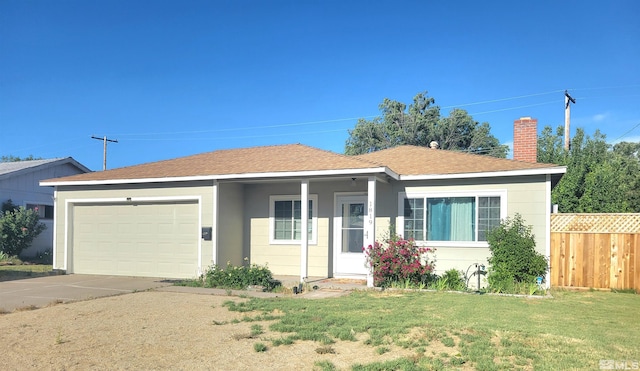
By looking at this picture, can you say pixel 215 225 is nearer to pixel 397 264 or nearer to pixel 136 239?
pixel 136 239

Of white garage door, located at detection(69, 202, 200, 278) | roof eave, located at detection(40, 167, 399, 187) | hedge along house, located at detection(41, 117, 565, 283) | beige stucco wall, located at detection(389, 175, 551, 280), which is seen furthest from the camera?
white garage door, located at detection(69, 202, 200, 278)

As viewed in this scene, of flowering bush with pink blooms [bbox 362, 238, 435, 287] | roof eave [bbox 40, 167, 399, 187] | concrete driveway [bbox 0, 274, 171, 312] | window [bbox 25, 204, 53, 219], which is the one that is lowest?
concrete driveway [bbox 0, 274, 171, 312]

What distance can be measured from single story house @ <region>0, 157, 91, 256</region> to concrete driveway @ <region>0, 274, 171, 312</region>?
827 centimetres

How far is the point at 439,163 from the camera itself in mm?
12703

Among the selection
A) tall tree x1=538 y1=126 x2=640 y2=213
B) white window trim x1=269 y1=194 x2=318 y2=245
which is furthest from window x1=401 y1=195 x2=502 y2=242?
tall tree x1=538 y1=126 x2=640 y2=213

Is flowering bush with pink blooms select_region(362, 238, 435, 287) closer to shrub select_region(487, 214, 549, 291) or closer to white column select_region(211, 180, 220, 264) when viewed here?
shrub select_region(487, 214, 549, 291)

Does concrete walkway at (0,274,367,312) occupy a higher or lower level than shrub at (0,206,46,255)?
lower

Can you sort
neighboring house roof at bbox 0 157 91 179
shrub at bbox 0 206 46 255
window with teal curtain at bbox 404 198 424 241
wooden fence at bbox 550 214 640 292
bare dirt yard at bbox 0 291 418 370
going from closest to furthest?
bare dirt yard at bbox 0 291 418 370 < wooden fence at bbox 550 214 640 292 < window with teal curtain at bbox 404 198 424 241 < shrub at bbox 0 206 46 255 < neighboring house roof at bbox 0 157 91 179

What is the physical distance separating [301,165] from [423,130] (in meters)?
25.8

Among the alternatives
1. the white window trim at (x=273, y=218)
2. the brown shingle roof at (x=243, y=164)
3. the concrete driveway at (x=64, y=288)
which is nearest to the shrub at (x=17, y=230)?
the brown shingle roof at (x=243, y=164)

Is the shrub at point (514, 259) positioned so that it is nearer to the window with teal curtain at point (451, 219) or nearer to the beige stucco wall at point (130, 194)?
the window with teal curtain at point (451, 219)

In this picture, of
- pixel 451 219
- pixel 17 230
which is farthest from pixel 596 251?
pixel 17 230

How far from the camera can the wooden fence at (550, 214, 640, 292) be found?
454 inches

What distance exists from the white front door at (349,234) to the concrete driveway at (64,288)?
4.60 m
